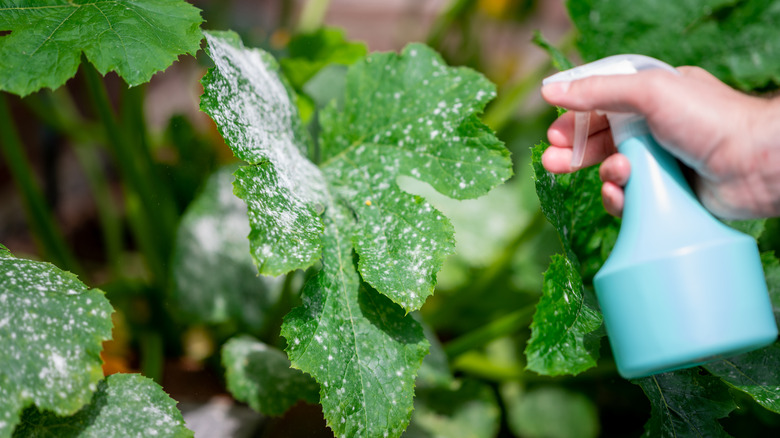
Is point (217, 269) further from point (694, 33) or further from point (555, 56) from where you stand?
point (694, 33)

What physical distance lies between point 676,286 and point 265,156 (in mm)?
437

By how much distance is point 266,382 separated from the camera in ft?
2.60

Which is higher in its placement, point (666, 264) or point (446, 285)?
point (666, 264)

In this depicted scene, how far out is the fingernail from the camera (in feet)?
1.73

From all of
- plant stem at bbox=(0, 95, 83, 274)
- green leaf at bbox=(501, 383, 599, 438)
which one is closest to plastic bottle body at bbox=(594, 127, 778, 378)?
green leaf at bbox=(501, 383, 599, 438)

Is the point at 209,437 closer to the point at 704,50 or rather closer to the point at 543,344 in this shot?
the point at 543,344

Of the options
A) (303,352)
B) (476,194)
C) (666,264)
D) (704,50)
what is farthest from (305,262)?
(704,50)

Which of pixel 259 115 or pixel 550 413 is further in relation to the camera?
pixel 550 413

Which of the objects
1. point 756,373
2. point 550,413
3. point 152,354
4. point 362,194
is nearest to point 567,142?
point 362,194

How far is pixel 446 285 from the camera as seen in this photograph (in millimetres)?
1120

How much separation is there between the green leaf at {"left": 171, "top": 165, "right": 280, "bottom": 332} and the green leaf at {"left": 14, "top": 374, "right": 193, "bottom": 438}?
0.96 ft

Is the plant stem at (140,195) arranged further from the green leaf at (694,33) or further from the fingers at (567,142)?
the green leaf at (694,33)

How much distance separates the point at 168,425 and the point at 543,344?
41 centimetres

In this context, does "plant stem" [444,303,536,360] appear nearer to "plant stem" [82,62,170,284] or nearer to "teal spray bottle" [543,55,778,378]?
"teal spray bottle" [543,55,778,378]
